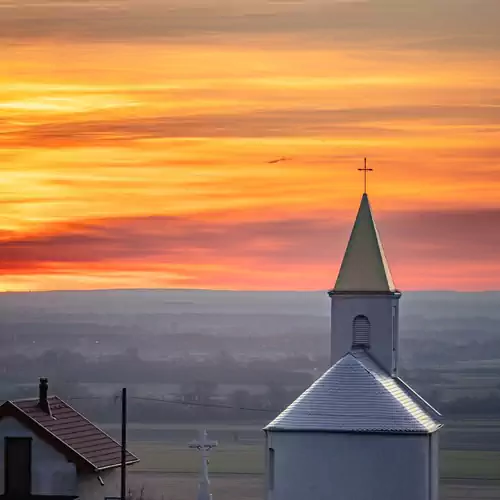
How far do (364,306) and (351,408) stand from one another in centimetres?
464

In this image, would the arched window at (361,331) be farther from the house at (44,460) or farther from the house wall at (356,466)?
the house at (44,460)

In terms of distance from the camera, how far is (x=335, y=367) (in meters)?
51.5

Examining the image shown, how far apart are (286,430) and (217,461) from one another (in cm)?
6555

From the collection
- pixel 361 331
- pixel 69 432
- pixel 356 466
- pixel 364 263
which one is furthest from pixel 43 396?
pixel 364 263

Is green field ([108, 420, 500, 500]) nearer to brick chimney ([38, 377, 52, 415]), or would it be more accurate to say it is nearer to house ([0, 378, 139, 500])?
brick chimney ([38, 377, 52, 415])

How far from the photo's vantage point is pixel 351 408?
165 ft

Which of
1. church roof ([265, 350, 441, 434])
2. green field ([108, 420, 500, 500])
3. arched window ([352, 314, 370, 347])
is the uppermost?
arched window ([352, 314, 370, 347])

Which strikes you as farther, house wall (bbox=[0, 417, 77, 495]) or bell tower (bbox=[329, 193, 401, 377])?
bell tower (bbox=[329, 193, 401, 377])

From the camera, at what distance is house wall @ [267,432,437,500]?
5012 centimetres

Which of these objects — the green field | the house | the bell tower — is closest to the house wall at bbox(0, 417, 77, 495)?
the house

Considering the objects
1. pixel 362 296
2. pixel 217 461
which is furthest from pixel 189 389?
pixel 362 296

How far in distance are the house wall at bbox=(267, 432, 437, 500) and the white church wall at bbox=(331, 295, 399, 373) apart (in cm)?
424

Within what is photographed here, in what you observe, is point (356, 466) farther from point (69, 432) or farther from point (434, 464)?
point (69, 432)

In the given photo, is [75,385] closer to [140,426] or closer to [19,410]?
[140,426]
